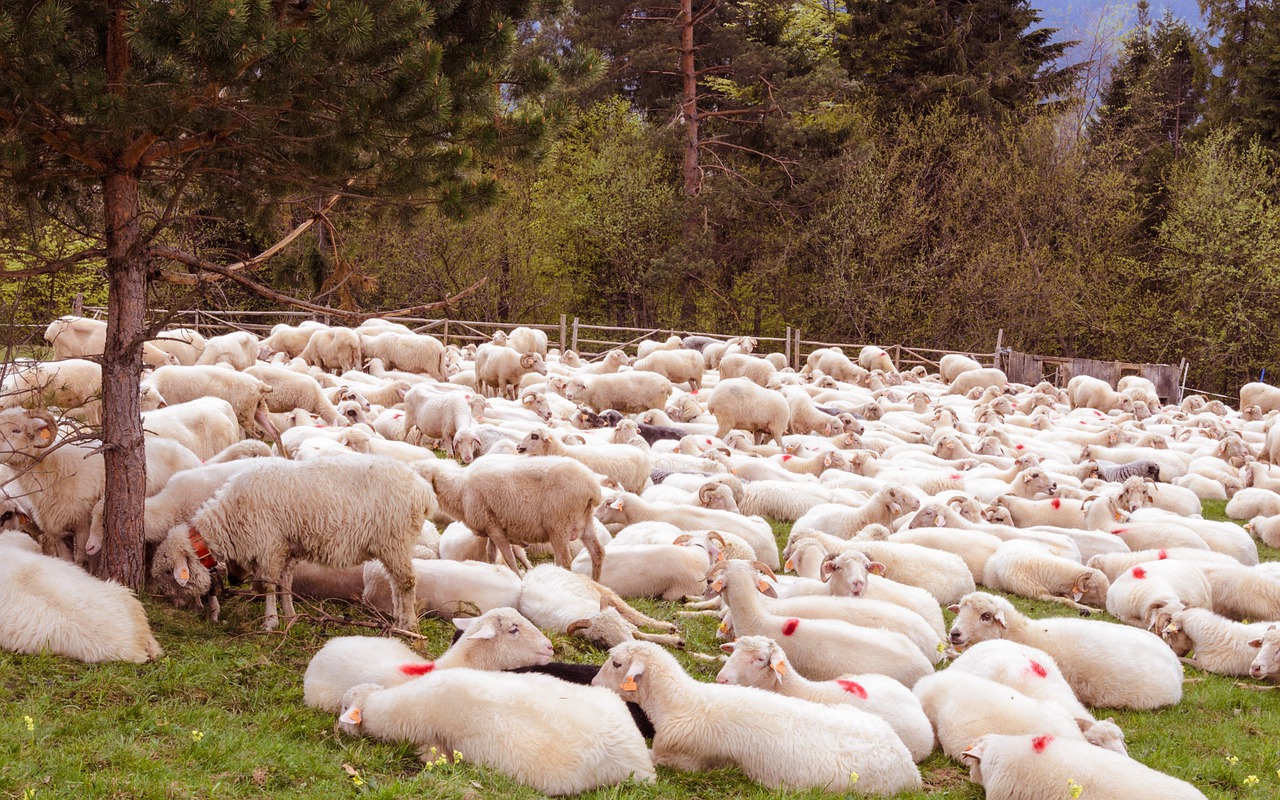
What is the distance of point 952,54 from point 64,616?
120 ft

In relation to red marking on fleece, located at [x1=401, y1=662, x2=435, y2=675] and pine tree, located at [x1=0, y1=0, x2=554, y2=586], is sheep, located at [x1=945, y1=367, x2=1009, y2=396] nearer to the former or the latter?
pine tree, located at [x1=0, y1=0, x2=554, y2=586]

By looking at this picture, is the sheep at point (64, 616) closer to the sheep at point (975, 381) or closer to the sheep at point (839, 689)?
the sheep at point (839, 689)

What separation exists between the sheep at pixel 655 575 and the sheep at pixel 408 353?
12025 mm

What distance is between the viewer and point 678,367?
21500 millimetres

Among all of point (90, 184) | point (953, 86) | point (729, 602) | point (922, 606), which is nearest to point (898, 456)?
point (922, 606)

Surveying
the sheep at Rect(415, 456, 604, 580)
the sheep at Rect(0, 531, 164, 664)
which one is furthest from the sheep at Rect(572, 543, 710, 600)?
the sheep at Rect(0, 531, 164, 664)

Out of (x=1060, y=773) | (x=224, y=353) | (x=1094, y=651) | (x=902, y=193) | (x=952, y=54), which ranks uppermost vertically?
(x=952, y=54)

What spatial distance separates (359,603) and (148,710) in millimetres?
2262

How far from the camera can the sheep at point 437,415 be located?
13.3 metres

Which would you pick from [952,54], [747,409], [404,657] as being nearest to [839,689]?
[404,657]

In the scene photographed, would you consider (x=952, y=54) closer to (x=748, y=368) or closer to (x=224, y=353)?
(x=748, y=368)

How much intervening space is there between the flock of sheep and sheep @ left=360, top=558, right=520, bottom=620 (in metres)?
0.02

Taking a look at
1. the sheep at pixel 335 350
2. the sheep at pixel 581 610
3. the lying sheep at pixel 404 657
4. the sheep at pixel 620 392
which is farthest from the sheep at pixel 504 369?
the lying sheep at pixel 404 657

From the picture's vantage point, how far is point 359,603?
24.8 feet
